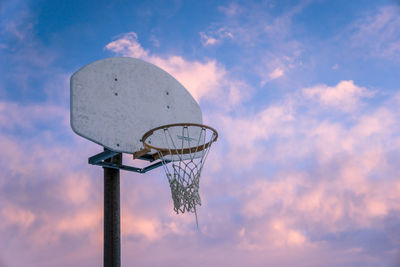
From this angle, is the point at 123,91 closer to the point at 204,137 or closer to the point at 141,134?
the point at 141,134

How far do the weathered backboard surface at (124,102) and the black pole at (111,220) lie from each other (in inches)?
18.6

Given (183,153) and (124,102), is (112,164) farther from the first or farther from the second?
(183,153)

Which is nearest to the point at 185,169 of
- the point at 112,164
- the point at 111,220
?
the point at 112,164

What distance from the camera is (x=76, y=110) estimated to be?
4.07 meters

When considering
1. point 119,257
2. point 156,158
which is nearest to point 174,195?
point 156,158

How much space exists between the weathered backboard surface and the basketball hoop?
234 millimetres

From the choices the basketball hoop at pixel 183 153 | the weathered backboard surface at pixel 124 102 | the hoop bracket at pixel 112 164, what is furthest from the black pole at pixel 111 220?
the basketball hoop at pixel 183 153

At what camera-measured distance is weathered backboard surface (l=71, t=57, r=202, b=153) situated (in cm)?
418

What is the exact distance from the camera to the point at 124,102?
4.63 m

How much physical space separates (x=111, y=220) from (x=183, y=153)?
120 cm

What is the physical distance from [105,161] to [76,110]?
3.10ft

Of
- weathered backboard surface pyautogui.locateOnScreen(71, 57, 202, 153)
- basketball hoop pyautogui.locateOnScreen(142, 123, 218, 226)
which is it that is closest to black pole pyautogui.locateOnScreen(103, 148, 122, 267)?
weathered backboard surface pyautogui.locateOnScreen(71, 57, 202, 153)

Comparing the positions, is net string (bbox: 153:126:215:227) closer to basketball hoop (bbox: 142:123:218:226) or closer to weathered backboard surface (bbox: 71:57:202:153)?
basketball hoop (bbox: 142:123:218:226)

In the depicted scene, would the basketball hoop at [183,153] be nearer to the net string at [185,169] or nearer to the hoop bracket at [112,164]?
the net string at [185,169]
